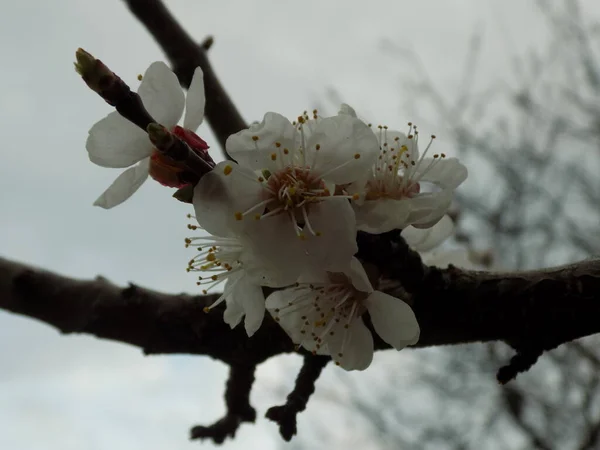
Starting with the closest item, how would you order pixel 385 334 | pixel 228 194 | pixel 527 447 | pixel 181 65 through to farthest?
pixel 228 194
pixel 385 334
pixel 181 65
pixel 527 447

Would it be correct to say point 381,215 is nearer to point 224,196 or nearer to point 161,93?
point 224,196

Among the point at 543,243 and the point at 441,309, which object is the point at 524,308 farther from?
the point at 543,243

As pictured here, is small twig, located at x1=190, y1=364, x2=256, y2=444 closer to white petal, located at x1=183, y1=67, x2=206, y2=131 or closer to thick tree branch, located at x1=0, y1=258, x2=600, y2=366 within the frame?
thick tree branch, located at x1=0, y1=258, x2=600, y2=366

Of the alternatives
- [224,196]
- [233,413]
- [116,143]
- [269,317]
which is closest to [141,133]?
[116,143]

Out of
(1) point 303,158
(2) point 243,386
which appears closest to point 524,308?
(1) point 303,158

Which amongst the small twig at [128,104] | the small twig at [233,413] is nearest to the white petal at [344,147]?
the small twig at [128,104]

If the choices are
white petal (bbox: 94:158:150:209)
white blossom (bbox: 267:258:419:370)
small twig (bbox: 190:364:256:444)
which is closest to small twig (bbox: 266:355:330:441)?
white blossom (bbox: 267:258:419:370)
